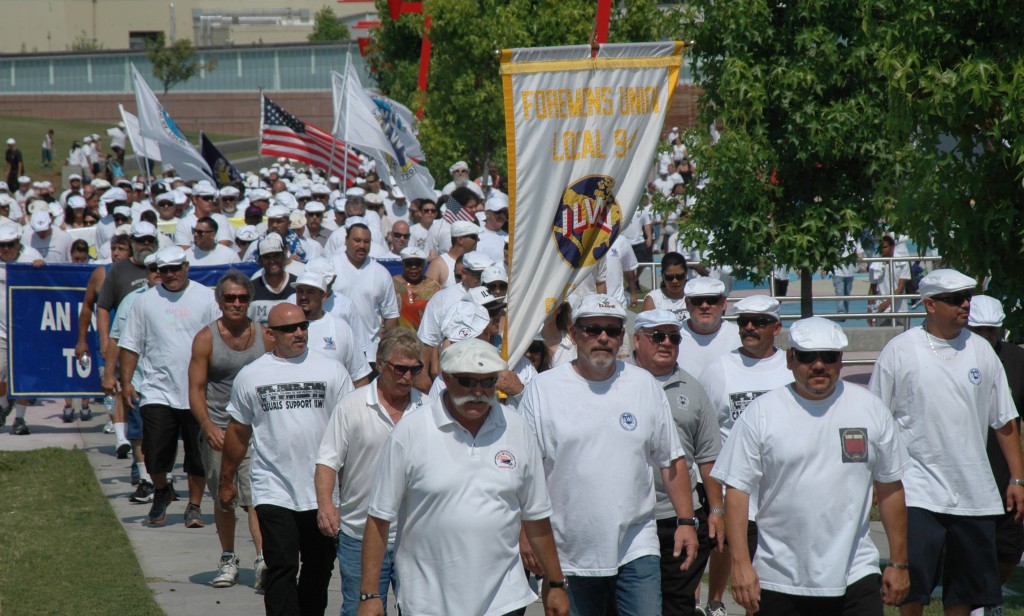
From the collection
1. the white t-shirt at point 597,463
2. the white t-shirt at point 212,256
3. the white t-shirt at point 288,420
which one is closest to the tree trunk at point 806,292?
the white t-shirt at point 212,256

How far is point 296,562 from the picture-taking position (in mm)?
7188

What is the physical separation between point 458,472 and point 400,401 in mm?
1375

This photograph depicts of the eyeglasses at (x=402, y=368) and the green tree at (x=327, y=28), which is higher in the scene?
the green tree at (x=327, y=28)

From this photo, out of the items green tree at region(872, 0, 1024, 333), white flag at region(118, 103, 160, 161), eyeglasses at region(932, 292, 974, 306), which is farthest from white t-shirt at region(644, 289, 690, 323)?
white flag at region(118, 103, 160, 161)

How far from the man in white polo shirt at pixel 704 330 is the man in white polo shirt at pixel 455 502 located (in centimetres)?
263

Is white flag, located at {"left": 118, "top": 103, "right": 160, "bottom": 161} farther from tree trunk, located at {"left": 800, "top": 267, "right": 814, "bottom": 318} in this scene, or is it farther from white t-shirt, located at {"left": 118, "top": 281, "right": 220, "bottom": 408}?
white t-shirt, located at {"left": 118, "top": 281, "right": 220, "bottom": 408}

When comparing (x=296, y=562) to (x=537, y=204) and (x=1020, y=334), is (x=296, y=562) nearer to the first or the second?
(x=537, y=204)

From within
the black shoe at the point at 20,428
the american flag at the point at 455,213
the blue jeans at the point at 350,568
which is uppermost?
the american flag at the point at 455,213

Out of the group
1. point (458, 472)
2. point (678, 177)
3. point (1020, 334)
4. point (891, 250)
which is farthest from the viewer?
point (678, 177)

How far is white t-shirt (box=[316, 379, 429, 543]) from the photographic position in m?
6.54

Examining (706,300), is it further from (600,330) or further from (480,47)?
A: (480,47)

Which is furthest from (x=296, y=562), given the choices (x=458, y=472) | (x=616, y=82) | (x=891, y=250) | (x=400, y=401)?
(x=891, y=250)

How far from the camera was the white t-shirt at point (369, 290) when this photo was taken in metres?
11.2

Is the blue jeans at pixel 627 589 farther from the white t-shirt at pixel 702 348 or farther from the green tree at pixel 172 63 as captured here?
the green tree at pixel 172 63
